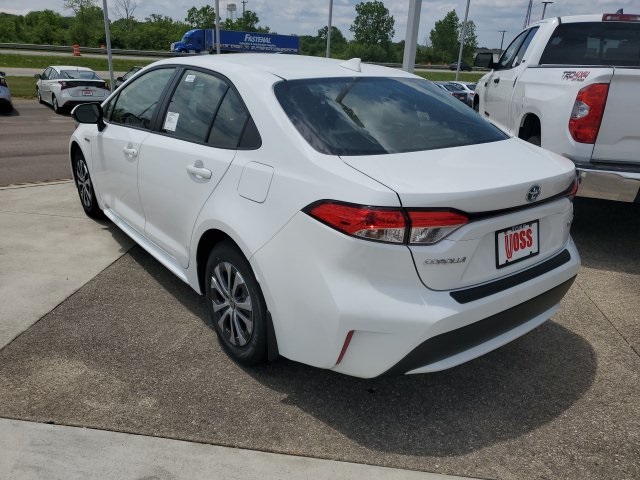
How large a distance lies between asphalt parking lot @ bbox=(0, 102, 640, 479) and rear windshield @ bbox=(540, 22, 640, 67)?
10.7 ft

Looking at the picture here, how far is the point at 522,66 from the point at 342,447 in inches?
205

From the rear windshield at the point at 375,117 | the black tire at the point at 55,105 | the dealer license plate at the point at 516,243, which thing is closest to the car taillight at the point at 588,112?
the rear windshield at the point at 375,117

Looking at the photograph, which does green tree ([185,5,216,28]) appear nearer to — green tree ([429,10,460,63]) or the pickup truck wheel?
green tree ([429,10,460,63])

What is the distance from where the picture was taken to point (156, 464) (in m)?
2.36

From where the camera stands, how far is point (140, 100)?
4.12m

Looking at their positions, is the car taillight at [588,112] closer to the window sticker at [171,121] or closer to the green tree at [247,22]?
the window sticker at [171,121]

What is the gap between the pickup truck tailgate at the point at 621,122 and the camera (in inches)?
172

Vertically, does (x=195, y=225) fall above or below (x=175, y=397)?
above

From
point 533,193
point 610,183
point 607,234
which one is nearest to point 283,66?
point 533,193

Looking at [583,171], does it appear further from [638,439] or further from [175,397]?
[175,397]

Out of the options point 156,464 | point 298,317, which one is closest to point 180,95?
point 298,317

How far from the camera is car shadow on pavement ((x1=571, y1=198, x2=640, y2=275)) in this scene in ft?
16.1

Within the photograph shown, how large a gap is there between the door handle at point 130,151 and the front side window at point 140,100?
169 mm

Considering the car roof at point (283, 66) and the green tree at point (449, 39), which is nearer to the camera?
the car roof at point (283, 66)
